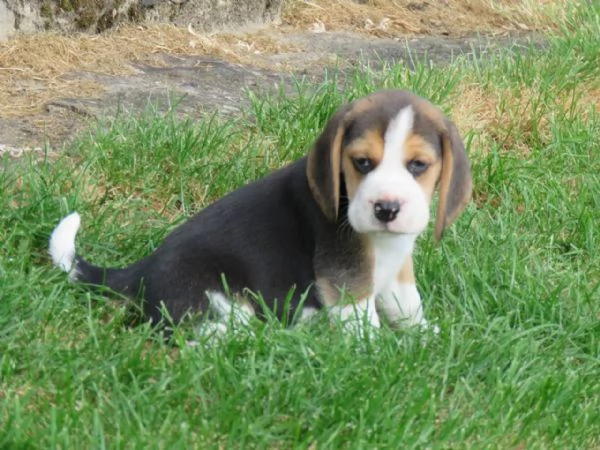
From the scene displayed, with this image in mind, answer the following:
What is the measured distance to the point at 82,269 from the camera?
5.22 m

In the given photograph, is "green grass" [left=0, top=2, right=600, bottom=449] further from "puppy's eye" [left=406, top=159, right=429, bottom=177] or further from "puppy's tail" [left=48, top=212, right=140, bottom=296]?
"puppy's eye" [left=406, top=159, right=429, bottom=177]

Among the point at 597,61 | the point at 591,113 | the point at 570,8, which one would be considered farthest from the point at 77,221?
the point at 570,8

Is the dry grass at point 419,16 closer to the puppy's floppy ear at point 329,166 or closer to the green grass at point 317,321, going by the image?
the green grass at point 317,321

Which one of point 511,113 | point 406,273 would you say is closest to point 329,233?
point 406,273

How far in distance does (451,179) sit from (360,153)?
0.45 metres

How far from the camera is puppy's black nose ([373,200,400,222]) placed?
14.9 ft

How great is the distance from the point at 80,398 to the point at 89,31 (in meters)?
4.62

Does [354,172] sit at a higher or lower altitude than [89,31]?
higher

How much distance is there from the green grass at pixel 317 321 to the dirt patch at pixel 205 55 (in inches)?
18.3

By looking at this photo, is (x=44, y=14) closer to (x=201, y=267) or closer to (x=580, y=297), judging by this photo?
(x=201, y=267)

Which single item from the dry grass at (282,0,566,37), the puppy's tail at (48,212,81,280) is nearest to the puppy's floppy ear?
the puppy's tail at (48,212,81,280)

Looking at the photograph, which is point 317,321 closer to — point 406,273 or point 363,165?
point 406,273

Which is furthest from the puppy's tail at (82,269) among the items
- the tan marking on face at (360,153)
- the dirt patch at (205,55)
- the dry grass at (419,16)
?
the dry grass at (419,16)

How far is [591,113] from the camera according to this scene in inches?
299
